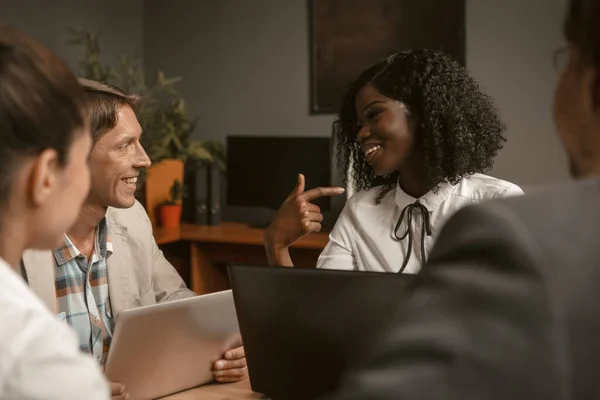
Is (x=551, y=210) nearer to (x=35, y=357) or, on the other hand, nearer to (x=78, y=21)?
(x=35, y=357)

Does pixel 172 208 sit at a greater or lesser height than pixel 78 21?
lesser

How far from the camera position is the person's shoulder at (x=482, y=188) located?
1.87 metres

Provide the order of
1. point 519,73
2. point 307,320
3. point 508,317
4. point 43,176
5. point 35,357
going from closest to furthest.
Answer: point 508,317
point 35,357
point 43,176
point 307,320
point 519,73

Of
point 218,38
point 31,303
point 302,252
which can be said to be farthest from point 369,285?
point 218,38

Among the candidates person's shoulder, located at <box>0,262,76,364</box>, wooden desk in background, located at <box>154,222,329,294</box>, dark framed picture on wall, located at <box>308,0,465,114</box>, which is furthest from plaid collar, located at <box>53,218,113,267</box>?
dark framed picture on wall, located at <box>308,0,465,114</box>

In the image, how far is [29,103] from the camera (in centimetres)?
79

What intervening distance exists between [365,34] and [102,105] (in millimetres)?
2116

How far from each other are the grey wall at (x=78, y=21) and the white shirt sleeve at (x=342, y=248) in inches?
88.3

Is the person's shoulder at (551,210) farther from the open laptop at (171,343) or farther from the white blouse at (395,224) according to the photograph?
the white blouse at (395,224)

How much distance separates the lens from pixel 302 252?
3438 mm

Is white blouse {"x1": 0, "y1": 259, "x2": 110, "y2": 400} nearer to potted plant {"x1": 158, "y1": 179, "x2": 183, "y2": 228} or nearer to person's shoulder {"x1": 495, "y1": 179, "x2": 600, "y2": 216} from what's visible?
person's shoulder {"x1": 495, "y1": 179, "x2": 600, "y2": 216}

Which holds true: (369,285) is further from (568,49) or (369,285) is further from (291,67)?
(291,67)

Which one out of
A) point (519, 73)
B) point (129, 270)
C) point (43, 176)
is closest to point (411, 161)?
point (129, 270)

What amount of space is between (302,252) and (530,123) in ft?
3.99
